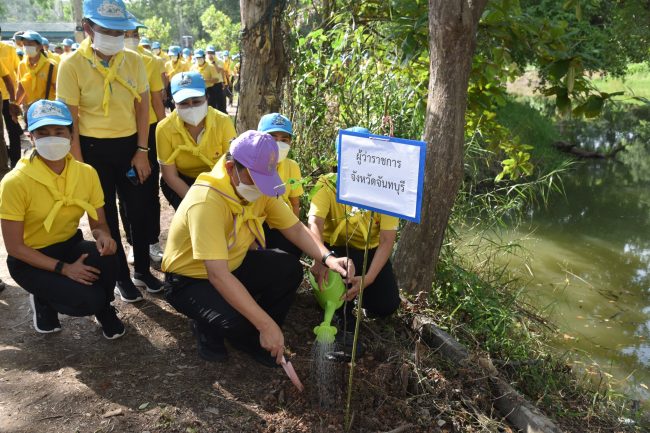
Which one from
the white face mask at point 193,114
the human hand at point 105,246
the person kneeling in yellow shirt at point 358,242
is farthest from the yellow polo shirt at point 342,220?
the human hand at point 105,246

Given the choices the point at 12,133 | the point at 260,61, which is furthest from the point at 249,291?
the point at 12,133

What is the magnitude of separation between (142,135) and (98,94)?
0.37 m

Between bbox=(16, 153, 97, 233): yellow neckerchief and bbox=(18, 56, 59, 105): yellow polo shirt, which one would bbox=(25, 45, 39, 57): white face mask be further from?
bbox=(16, 153, 97, 233): yellow neckerchief

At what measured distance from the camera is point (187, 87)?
128 inches

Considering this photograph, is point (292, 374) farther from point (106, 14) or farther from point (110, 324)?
point (106, 14)

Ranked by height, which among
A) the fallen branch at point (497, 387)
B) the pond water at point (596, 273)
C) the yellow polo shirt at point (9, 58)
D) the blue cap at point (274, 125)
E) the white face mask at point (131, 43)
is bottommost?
the pond water at point (596, 273)

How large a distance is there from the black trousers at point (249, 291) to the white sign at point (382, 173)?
67cm

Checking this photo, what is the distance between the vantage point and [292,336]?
3.13m

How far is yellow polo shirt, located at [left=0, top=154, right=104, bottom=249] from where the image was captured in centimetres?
265

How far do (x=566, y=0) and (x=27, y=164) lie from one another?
2.96 m

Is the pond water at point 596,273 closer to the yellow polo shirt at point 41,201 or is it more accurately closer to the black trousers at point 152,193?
the black trousers at point 152,193

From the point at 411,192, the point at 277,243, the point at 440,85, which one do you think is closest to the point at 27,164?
the point at 277,243

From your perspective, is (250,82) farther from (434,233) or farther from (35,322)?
(35,322)

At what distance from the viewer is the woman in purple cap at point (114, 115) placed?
309 cm
